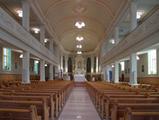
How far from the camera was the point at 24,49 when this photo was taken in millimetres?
15578

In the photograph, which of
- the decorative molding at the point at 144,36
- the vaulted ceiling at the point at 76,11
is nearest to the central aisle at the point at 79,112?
the decorative molding at the point at 144,36

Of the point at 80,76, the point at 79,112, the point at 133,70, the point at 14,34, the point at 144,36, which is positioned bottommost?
the point at 79,112

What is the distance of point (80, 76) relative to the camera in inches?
1535

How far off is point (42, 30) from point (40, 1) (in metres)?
3.51

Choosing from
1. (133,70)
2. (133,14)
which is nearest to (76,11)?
(133,14)

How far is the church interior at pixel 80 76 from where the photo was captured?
20.5 feet

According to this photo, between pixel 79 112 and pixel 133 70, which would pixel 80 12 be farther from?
pixel 79 112

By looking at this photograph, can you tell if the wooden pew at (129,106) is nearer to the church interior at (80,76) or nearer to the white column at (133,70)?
the church interior at (80,76)

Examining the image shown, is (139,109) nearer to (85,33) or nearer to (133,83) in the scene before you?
(133,83)

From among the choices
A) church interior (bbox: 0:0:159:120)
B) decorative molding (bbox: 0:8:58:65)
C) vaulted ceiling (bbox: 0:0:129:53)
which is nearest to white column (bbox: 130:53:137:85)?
church interior (bbox: 0:0:159:120)

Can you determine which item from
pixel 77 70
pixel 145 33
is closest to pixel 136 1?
pixel 145 33

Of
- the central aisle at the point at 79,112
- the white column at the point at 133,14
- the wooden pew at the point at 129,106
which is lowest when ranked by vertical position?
the central aisle at the point at 79,112

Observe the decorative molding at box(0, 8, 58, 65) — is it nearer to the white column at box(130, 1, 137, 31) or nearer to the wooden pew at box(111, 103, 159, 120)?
the white column at box(130, 1, 137, 31)

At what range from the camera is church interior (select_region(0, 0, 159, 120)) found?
6238 mm
